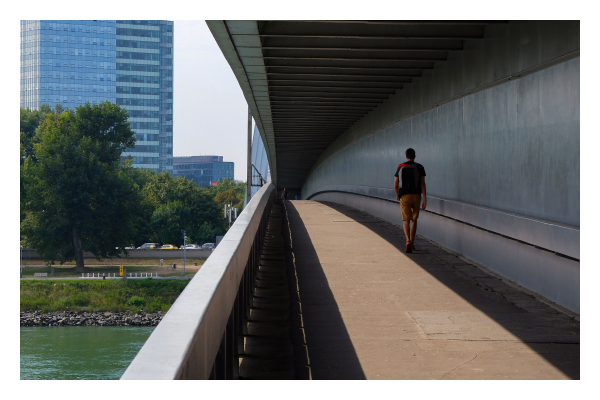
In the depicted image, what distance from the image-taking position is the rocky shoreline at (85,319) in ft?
210

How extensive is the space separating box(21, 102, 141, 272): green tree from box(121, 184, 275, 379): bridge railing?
77.3 m

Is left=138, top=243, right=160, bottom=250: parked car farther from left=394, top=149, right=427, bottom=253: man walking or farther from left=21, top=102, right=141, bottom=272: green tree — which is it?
left=394, top=149, right=427, bottom=253: man walking

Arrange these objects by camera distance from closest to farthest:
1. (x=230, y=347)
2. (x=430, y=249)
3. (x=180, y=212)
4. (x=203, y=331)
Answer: (x=203, y=331)
(x=230, y=347)
(x=430, y=249)
(x=180, y=212)

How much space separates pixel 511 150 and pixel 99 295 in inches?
2510

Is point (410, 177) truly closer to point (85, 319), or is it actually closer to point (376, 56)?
→ point (376, 56)

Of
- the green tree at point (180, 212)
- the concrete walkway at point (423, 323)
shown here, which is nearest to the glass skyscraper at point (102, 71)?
the green tree at point (180, 212)

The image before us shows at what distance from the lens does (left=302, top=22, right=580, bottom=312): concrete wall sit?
6270 millimetres

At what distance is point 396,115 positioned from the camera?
51.8 ft

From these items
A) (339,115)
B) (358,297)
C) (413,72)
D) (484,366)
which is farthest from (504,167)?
(339,115)

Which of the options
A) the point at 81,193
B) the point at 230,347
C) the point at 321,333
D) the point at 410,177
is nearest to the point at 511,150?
the point at 410,177

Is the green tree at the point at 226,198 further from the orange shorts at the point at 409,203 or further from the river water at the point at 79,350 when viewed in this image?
the orange shorts at the point at 409,203

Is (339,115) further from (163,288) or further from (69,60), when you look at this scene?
(69,60)

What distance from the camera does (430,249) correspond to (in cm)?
1065

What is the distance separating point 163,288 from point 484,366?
65297mm
